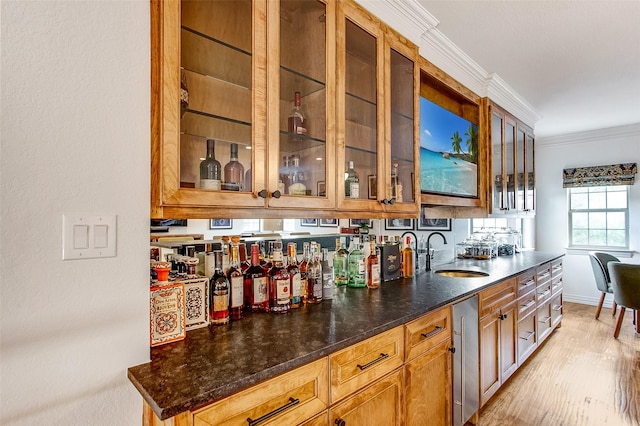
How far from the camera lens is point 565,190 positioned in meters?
5.21

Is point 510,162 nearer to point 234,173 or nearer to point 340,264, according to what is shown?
point 340,264

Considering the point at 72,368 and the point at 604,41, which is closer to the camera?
the point at 72,368

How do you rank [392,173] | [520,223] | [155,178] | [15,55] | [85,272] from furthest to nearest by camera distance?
[520,223]
[392,173]
[155,178]
[85,272]
[15,55]

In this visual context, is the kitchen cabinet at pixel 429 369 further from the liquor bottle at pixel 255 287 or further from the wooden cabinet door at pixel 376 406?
the liquor bottle at pixel 255 287

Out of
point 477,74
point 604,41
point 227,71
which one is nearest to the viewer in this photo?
point 227,71

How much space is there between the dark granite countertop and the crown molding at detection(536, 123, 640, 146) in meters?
4.72

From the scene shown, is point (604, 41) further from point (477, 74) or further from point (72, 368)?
point (72, 368)

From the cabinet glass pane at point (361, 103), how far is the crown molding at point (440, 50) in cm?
19

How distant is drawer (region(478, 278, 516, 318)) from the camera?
2.06m

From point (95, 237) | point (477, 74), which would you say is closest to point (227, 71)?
point (95, 237)

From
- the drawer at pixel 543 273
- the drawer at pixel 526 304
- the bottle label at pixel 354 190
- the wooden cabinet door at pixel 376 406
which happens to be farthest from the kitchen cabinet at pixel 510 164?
the wooden cabinet door at pixel 376 406

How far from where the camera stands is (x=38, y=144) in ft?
2.80

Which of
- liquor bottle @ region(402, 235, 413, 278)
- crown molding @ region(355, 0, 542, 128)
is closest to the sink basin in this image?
liquor bottle @ region(402, 235, 413, 278)

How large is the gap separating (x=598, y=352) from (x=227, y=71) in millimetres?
4075
